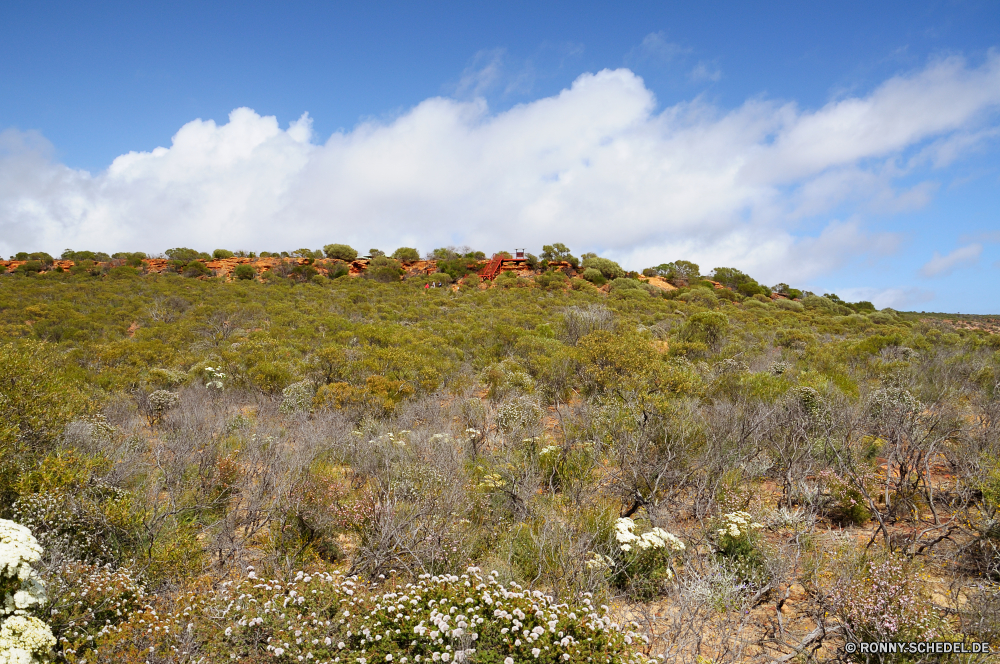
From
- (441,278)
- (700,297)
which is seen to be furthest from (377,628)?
(700,297)

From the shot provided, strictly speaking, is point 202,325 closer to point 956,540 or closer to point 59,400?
point 59,400

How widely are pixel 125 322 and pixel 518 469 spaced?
20438 mm

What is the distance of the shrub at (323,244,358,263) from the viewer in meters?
42.3

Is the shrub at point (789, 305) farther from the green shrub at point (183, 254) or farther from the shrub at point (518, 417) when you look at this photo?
the green shrub at point (183, 254)

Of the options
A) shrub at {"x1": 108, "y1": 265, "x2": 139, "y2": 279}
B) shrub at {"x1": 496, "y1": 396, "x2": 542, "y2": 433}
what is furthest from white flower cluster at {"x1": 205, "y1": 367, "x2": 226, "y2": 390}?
shrub at {"x1": 108, "y1": 265, "x2": 139, "y2": 279}

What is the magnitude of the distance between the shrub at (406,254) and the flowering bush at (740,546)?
4017 cm

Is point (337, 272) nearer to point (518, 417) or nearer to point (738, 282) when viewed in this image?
point (518, 417)

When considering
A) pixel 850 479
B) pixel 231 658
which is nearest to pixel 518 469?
pixel 231 658

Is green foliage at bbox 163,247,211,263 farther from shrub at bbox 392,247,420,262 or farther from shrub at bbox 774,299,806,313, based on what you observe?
shrub at bbox 774,299,806,313

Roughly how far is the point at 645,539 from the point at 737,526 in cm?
118

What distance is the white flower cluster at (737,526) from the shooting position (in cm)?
474

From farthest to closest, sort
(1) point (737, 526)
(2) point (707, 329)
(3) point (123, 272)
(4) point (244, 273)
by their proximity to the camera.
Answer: (4) point (244, 273), (3) point (123, 272), (2) point (707, 329), (1) point (737, 526)

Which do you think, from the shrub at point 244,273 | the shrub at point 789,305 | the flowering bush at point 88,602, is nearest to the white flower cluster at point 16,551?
the flowering bush at point 88,602

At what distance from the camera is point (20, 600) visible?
3148 millimetres
